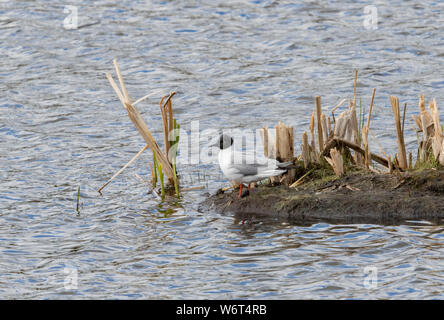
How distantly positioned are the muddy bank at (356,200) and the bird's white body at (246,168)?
11.1 inches

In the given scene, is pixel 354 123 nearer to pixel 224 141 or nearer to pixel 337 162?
pixel 337 162

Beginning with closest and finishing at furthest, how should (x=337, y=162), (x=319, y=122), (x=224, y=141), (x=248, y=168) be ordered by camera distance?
Answer: (x=248, y=168)
(x=337, y=162)
(x=319, y=122)
(x=224, y=141)

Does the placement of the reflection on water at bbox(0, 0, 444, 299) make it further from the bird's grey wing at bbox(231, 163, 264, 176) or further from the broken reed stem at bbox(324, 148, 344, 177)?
the broken reed stem at bbox(324, 148, 344, 177)

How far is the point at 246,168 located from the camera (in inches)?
322

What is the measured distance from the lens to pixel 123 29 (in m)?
17.0

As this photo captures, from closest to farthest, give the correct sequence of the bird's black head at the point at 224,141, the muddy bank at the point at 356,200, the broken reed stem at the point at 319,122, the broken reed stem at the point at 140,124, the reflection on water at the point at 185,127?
the reflection on water at the point at 185,127, the muddy bank at the point at 356,200, the broken reed stem at the point at 140,124, the broken reed stem at the point at 319,122, the bird's black head at the point at 224,141

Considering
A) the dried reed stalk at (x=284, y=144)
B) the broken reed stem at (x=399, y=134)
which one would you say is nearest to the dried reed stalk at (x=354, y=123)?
the broken reed stem at (x=399, y=134)

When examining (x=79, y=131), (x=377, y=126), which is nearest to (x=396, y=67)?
(x=377, y=126)

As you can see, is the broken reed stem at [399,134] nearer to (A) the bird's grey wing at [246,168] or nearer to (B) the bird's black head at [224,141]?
(A) the bird's grey wing at [246,168]

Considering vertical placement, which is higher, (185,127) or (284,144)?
(284,144)

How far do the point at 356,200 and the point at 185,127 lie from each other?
4.97 meters

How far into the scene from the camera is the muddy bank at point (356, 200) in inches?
309

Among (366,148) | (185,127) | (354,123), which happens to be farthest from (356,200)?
(185,127)

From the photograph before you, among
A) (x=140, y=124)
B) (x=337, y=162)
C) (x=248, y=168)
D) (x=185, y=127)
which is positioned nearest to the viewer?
(x=248, y=168)
